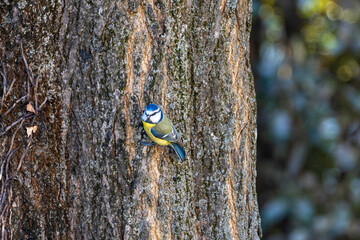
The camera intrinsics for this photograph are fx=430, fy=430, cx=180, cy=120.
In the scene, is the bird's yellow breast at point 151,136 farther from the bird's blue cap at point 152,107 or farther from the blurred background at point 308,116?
the blurred background at point 308,116

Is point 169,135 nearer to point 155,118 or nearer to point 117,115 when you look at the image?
point 155,118

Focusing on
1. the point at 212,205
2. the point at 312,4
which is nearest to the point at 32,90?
the point at 212,205

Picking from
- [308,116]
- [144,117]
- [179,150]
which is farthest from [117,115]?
[308,116]

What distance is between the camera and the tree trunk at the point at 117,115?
1674 millimetres

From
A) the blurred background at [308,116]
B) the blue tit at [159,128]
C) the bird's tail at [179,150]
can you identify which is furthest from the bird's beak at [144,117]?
the blurred background at [308,116]

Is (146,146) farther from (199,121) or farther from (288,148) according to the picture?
(288,148)

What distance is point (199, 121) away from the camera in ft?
5.98

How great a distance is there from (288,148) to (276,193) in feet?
1.33

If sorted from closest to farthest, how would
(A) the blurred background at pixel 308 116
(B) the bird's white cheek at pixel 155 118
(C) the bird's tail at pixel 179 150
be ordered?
(B) the bird's white cheek at pixel 155 118, (C) the bird's tail at pixel 179 150, (A) the blurred background at pixel 308 116

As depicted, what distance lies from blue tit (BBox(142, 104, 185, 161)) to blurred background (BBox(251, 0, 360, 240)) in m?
1.97

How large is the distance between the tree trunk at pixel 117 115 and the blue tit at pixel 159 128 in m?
0.05

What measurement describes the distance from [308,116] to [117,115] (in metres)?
2.22

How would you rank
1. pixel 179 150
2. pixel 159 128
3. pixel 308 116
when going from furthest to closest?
pixel 308 116
pixel 179 150
pixel 159 128

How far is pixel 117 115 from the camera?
5.48 feet
